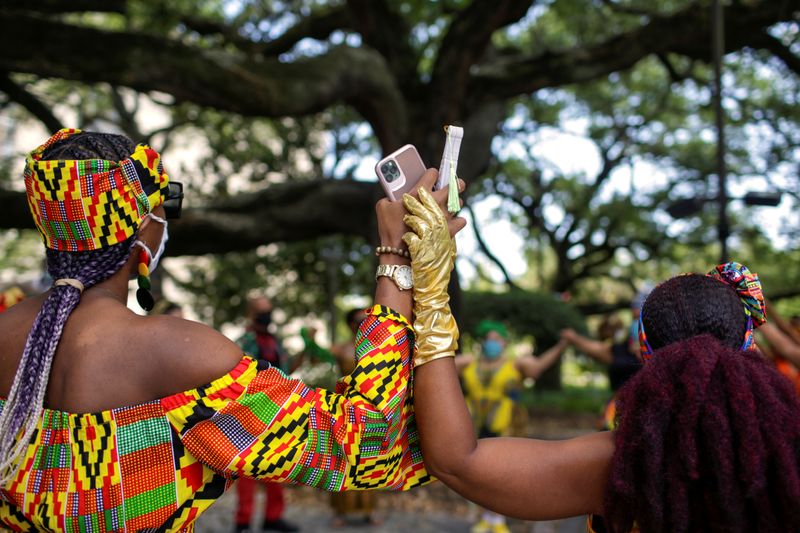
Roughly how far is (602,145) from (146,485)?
18.7 m

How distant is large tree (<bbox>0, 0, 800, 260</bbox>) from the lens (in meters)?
5.85

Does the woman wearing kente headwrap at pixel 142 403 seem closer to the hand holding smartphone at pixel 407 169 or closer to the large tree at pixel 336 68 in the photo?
the hand holding smartphone at pixel 407 169

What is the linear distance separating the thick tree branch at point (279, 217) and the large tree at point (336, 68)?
2 centimetres

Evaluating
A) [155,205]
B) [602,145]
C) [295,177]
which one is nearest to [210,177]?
[295,177]

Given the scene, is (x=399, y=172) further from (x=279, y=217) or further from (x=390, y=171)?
(x=279, y=217)

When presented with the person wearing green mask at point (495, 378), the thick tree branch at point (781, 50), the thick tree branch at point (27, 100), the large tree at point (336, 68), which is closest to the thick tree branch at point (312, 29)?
the large tree at point (336, 68)

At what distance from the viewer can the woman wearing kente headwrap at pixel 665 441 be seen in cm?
135

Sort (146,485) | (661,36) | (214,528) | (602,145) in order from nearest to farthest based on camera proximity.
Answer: (146,485)
(214,528)
(661,36)
(602,145)

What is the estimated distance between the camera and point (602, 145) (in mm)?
18828

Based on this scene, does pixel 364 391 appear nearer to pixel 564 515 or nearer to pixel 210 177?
pixel 564 515

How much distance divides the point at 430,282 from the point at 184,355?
58 cm

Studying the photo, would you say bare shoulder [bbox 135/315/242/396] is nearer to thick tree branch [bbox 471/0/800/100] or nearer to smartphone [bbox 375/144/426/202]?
smartphone [bbox 375/144/426/202]

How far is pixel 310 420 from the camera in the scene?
1562 millimetres

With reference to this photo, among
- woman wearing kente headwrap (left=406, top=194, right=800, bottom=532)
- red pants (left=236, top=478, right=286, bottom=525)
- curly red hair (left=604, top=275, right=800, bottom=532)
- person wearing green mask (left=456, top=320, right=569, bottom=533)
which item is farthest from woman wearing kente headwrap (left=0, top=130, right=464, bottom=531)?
person wearing green mask (left=456, top=320, right=569, bottom=533)
